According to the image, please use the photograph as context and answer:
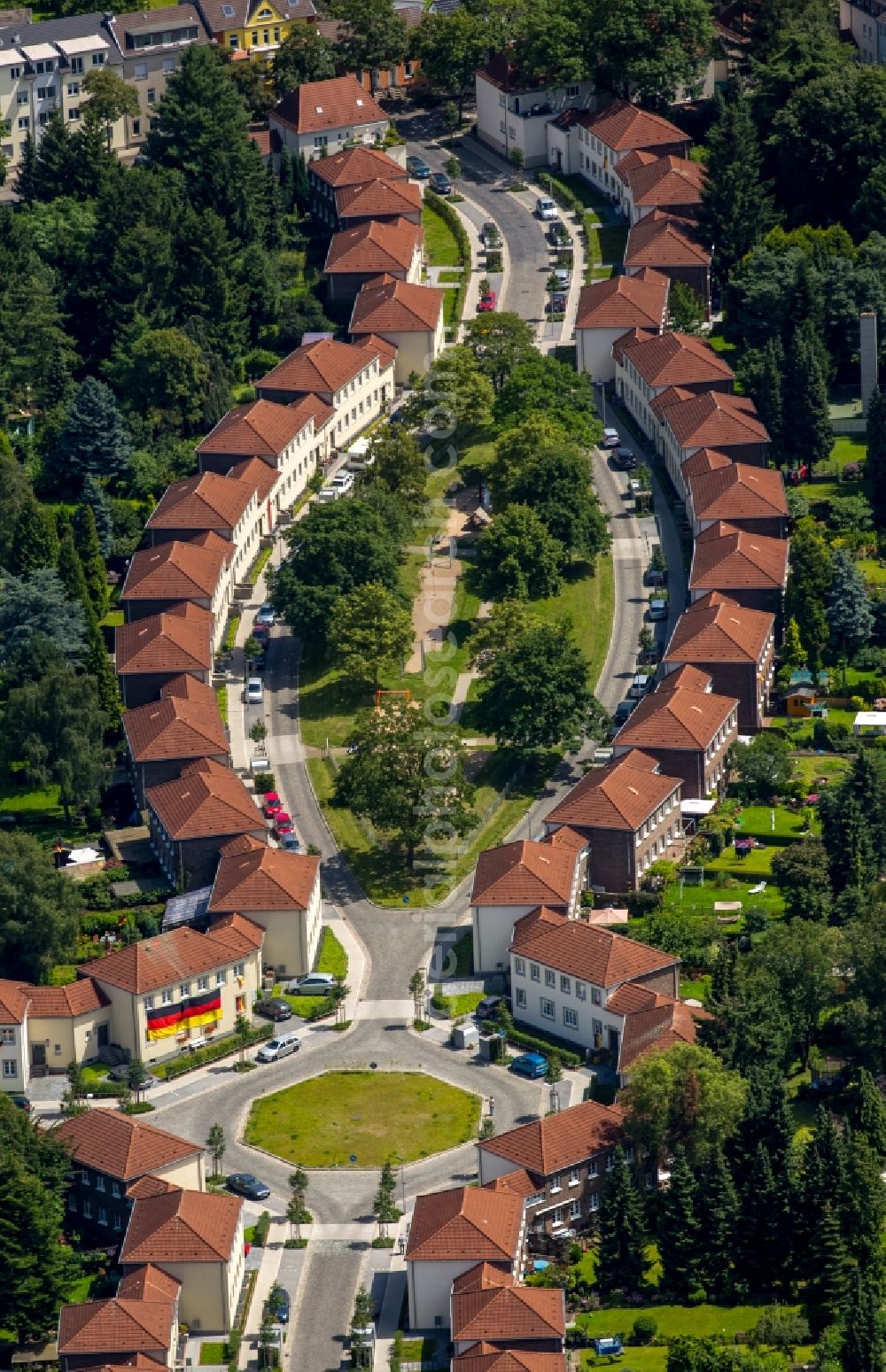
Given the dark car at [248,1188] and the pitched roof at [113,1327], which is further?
the dark car at [248,1188]

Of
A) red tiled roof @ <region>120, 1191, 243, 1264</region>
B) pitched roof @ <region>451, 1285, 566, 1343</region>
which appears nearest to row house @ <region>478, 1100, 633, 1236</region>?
pitched roof @ <region>451, 1285, 566, 1343</region>

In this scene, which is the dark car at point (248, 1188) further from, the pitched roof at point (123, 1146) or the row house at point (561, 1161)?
the row house at point (561, 1161)

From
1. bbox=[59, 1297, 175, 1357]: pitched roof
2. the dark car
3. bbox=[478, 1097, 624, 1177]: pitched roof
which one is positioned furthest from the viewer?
the dark car

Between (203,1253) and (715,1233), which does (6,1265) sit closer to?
(203,1253)

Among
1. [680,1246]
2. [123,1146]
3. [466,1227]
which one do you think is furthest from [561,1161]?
[123,1146]

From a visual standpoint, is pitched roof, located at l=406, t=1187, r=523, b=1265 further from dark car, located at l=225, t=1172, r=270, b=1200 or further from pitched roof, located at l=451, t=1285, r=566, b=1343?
dark car, located at l=225, t=1172, r=270, b=1200

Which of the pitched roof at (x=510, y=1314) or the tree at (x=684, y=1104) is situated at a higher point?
the tree at (x=684, y=1104)

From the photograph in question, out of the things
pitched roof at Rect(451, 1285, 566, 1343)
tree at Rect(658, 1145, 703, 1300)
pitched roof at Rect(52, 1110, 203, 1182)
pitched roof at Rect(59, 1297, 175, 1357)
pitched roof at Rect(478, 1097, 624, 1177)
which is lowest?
pitched roof at Rect(59, 1297, 175, 1357)

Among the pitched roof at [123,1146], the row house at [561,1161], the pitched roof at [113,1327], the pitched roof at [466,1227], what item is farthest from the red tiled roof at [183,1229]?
the row house at [561,1161]
